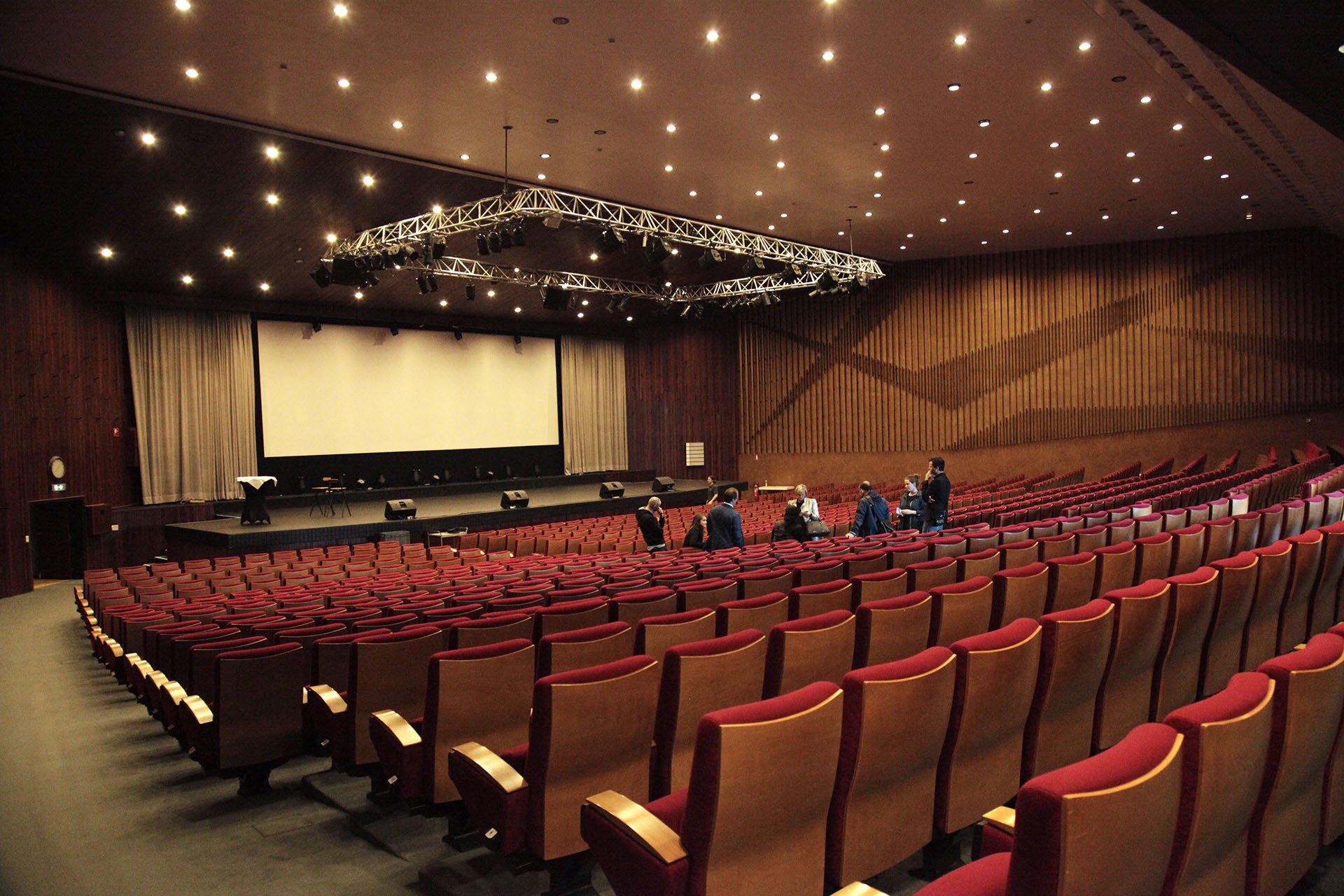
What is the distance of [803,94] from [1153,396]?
40.7ft

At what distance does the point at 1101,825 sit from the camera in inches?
51.3

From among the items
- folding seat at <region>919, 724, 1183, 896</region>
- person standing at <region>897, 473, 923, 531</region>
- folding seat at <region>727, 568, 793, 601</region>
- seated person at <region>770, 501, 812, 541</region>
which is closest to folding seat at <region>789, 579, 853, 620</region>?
folding seat at <region>727, 568, 793, 601</region>

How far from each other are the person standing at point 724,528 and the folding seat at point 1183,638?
4999 mm

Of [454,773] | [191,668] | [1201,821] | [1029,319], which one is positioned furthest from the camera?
[1029,319]

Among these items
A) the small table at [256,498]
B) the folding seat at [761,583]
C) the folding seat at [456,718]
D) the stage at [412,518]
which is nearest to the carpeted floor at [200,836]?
the folding seat at [456,718]

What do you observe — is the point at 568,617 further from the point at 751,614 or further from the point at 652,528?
the point at 652,528

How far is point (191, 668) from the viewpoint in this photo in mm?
4172

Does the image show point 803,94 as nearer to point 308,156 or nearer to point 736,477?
point 308,156

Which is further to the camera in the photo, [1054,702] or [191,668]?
[191,668]

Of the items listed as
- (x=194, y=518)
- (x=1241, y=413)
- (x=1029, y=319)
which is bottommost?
(x=194, y=518)

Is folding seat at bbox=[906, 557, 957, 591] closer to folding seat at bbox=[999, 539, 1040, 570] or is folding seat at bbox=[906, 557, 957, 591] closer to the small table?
folding seat at bbox=[999, 539, 1040, 570]

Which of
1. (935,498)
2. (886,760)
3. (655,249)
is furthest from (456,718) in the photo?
(655,249)

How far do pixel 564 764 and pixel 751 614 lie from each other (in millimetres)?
1443

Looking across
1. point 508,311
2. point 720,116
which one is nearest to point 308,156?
point 720,116
